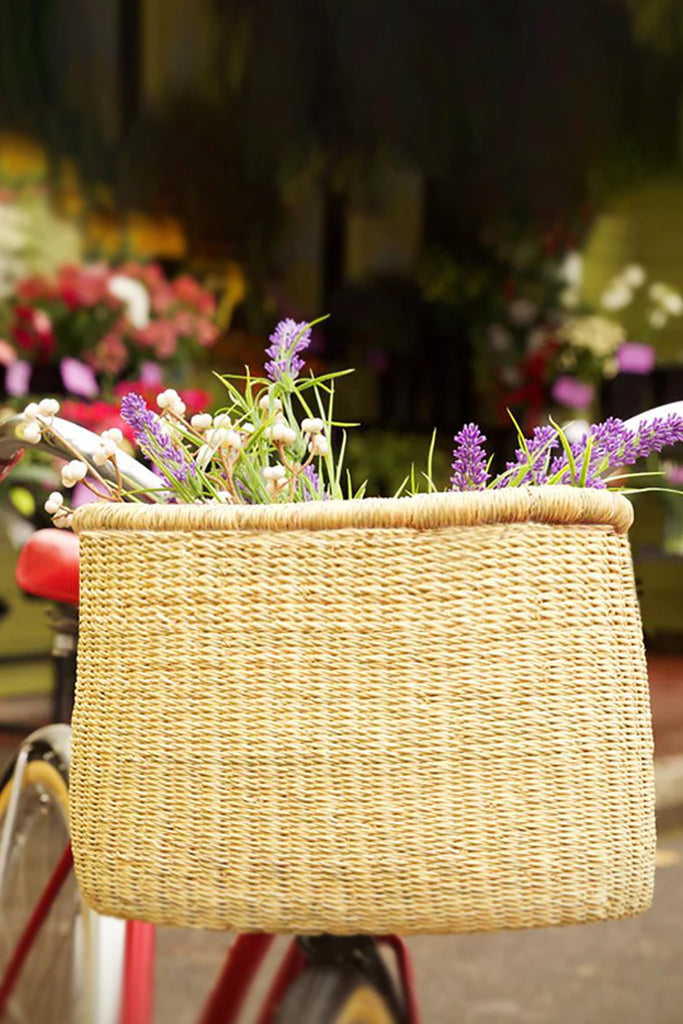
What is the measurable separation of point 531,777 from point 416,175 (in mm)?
6106

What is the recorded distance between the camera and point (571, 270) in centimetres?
699

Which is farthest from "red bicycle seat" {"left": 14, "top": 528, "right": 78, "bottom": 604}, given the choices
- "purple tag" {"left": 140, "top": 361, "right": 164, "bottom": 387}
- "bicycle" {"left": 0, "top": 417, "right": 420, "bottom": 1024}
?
"purple tag" {"left": 140, "top": 361, "right": 164, "bottom": 387}

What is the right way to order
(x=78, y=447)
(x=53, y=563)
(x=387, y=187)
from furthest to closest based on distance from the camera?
(x=387, y=187), (x=53, y=563), (x=78, y=447)

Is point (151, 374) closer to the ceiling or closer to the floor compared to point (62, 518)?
closer to the floor

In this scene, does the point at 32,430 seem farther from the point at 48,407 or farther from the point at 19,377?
the point at 19,377

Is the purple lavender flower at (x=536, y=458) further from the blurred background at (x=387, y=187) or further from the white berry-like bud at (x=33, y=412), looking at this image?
the blurred background at (x=387, y=187)

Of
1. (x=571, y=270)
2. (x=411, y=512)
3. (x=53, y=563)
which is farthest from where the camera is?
(x=571, y=270)

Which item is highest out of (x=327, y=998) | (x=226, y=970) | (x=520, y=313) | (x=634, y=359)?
(x=327, y=998)

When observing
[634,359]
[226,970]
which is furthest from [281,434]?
[634,359]

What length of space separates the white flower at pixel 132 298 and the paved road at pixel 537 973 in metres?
1.66

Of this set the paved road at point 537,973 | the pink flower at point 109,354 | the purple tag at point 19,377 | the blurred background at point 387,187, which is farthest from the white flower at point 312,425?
the blurred background at point 387,187

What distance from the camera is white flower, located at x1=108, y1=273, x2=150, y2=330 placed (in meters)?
4.00

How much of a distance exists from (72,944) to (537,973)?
148cm

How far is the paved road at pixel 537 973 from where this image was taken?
2.67m
